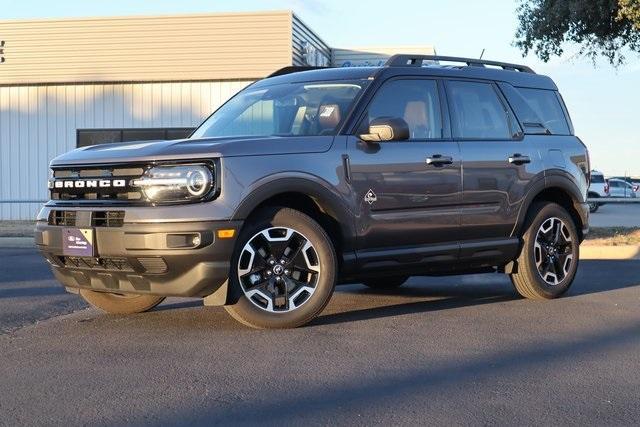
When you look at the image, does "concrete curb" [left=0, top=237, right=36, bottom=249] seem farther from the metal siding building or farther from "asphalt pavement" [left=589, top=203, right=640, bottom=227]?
"asphalt pavement" [left=589, top=203, right=640, bottom=227]

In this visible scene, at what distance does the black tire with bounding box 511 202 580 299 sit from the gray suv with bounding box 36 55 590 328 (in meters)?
0.01

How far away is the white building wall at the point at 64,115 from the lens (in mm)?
21797

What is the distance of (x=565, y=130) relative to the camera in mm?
8156

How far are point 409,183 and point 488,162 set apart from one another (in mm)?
990

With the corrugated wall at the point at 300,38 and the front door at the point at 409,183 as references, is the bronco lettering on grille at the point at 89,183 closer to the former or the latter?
the front door at the point at 409,183

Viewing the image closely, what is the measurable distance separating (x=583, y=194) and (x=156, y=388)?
5.12m

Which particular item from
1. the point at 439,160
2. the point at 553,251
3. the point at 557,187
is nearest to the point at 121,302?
the point at 439,160

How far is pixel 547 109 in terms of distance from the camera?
8.07m

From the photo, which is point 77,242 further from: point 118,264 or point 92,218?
point 118,264

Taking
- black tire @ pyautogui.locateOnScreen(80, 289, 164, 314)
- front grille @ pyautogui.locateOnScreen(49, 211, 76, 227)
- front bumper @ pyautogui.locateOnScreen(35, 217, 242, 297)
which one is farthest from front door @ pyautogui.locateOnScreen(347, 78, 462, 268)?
front grille @ pyautogui.locateOnScreen(49, 211, 76, 227)

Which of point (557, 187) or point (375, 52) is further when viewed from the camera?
point (375, 52)

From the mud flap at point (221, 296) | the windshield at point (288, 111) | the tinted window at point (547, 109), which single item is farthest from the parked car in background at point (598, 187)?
the mud flap at point (221, 296)

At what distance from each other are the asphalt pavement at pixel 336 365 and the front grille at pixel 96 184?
0.96 meters

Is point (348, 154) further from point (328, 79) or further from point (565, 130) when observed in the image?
point (565, 130)
